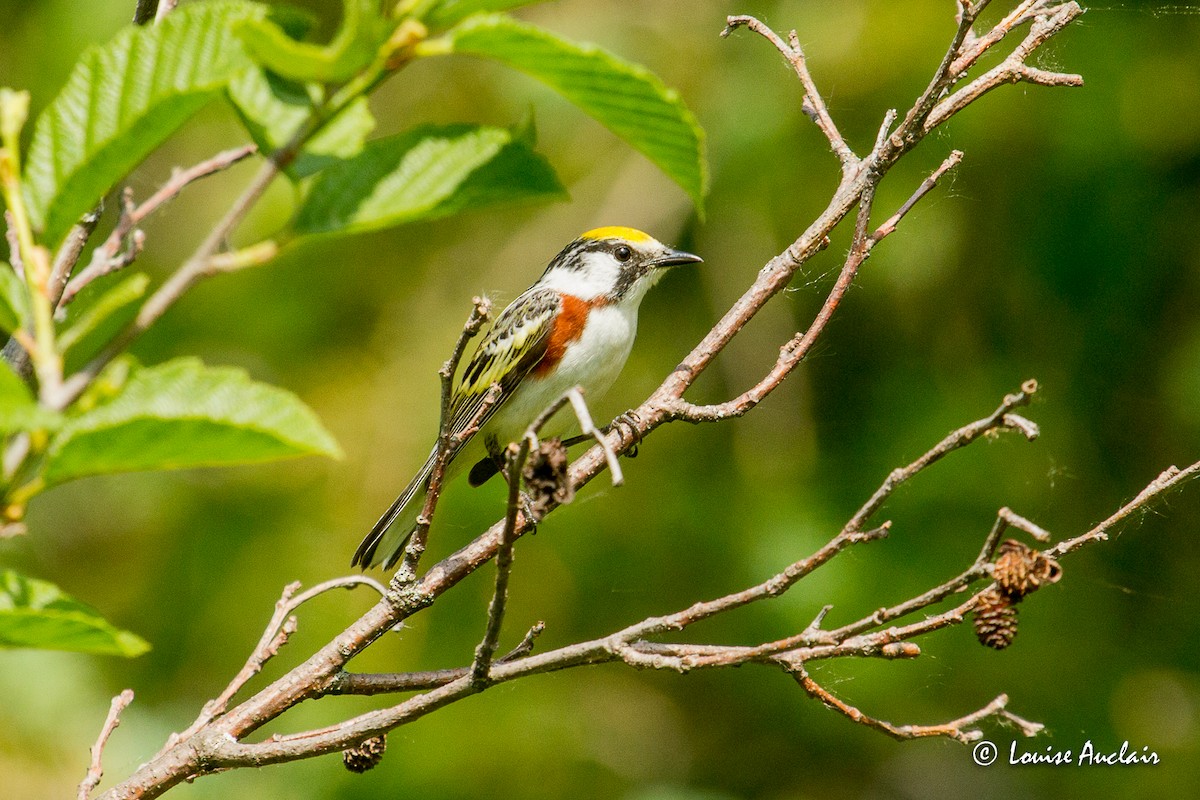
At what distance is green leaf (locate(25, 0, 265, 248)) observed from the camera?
1057 millimetres

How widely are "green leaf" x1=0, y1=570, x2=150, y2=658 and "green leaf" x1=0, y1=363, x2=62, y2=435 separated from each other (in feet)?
0.60

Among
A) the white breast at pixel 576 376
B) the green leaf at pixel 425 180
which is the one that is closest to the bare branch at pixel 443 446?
the green leaf at pixel 425 180

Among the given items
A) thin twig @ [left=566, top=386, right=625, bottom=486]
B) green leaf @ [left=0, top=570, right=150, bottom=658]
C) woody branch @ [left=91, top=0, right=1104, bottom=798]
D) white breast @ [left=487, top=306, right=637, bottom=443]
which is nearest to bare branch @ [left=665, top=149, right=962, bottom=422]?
woody branch @ [left=91, top=0, right=1104, bottom=798]

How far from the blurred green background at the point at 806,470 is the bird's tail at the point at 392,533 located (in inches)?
39.8

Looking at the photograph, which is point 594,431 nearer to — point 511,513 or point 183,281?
point 511,513

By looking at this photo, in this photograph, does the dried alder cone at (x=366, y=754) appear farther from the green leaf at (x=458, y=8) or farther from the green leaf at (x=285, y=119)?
the green leaf at (x=458, y=8)

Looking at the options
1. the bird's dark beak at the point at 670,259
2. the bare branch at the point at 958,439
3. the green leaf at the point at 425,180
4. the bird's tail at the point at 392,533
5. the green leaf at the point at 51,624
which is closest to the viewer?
the green leaf at the point at 51,624

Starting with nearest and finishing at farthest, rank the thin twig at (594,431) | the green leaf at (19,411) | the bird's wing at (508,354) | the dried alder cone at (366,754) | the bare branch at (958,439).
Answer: the green leaf at (19,411), the thin twig at (594,431), the bare branch at (958,439), the dried alder cone at (366,754), the bird's wing at (508,354)

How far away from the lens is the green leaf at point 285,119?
1.15 metres

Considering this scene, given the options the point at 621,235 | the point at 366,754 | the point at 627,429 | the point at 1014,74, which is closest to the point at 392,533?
the point at 627,429

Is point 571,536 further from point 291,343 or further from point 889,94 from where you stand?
point 889,94

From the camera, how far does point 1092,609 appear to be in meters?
4.57

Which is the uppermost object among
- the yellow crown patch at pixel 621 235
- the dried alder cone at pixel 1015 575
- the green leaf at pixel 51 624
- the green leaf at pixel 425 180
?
the yellow crown patch at pixel 621 235

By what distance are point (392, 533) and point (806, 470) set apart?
1.96m
